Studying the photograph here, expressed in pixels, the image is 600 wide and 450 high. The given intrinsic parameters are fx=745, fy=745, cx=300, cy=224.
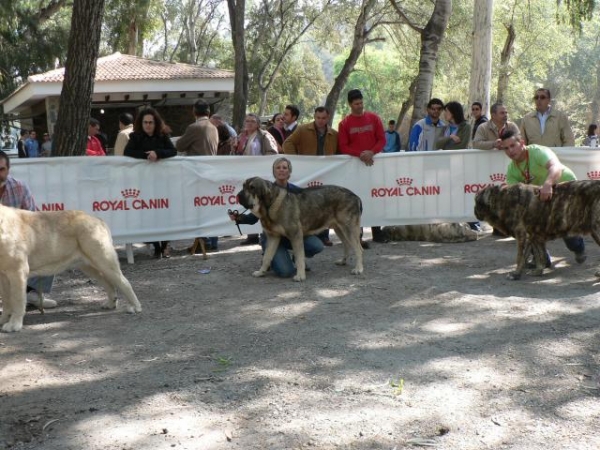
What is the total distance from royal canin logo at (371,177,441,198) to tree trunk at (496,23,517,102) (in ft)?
83.2

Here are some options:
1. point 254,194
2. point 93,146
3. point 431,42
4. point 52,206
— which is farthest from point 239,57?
point 254,194

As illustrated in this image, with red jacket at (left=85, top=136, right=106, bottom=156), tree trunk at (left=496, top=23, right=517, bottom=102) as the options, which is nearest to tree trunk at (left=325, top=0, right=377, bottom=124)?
tree trunk at (left=496, top=23, right=517, bottom=102)

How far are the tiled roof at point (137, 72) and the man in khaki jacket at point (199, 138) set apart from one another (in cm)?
1498

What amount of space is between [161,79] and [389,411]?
22.8 m

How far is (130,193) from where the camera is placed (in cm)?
1055

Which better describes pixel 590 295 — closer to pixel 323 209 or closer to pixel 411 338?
pixel 411 338

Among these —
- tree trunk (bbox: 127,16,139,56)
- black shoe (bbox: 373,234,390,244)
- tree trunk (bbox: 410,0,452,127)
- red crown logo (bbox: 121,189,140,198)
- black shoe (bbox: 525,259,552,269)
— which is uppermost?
tree trunk (bbox: 127,16,139,56)

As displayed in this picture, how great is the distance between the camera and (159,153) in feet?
34.5

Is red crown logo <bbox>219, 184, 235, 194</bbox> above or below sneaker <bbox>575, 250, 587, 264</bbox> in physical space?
above

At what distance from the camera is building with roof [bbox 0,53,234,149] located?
84.4 feet

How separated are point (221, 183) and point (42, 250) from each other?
13.7 feet

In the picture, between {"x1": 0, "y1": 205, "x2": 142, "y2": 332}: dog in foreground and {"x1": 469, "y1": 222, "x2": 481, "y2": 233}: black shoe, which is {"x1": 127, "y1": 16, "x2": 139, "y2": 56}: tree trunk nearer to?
{"x1": 469, "y1": 222, "x2": 481, "y2": 233}: black shoe

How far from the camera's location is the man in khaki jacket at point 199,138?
37.7 ft

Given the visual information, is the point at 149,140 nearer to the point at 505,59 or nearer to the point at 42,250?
the point at 42,250
